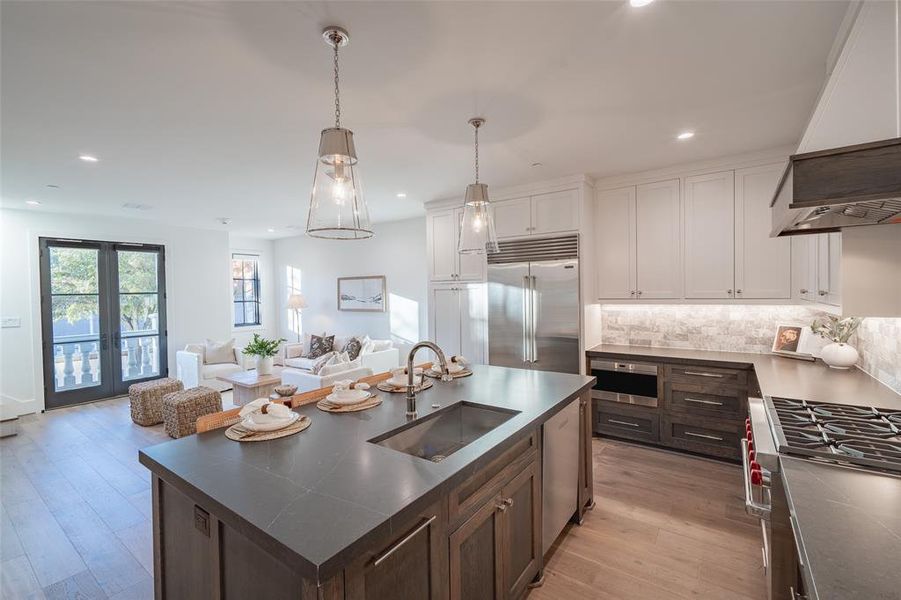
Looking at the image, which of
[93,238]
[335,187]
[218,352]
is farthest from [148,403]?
[335,187]

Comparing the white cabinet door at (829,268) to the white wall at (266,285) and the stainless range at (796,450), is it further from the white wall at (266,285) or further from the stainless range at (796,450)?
the white wall at (266,285)

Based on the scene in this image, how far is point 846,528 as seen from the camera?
0.99 metres

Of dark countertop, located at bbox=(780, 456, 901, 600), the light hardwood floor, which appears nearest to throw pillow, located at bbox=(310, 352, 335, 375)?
the light hardwood floor

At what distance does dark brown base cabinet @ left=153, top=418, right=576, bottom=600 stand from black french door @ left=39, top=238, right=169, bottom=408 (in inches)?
231

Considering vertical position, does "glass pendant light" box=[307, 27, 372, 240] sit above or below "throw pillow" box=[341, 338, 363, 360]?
above

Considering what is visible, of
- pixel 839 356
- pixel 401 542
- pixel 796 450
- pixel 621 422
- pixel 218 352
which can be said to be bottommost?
pixel 621 422

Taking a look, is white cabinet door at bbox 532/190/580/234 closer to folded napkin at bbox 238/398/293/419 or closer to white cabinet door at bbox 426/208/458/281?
white cabinet door at bbox 426/208/458/281

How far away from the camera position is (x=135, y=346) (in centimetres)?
615

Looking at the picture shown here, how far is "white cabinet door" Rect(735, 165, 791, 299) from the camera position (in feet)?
10.7

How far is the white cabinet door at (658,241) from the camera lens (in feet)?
12.2

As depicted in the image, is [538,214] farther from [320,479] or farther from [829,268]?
[320,479]

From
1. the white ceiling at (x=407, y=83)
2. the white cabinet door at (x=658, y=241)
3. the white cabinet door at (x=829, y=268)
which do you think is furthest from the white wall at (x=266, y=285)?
the white cabinet door at (x=829, y=268)

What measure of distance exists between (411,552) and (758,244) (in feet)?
12.2

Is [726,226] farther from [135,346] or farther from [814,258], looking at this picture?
[135,346]
